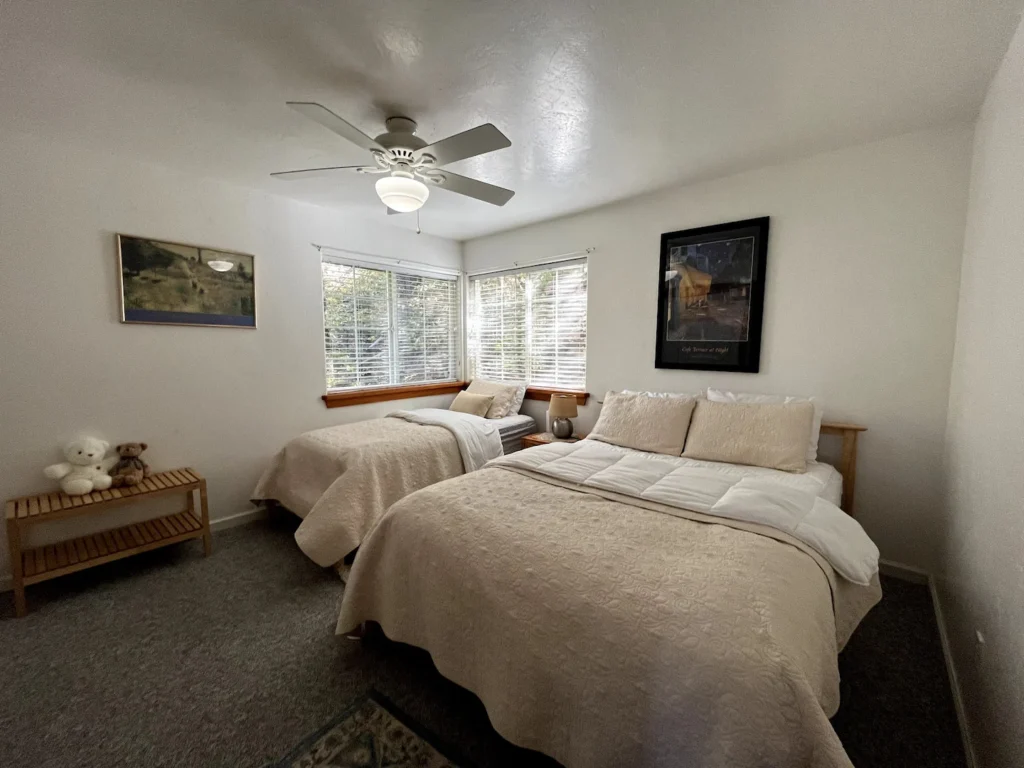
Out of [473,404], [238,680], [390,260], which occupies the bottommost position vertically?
[238,680]

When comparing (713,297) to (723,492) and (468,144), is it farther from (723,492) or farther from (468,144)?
(468,144)

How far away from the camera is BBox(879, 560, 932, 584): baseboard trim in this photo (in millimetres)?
2211

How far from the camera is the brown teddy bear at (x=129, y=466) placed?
7.81 ft

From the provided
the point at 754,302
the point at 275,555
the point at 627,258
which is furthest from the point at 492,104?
the point at 275,555

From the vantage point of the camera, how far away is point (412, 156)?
191 cm

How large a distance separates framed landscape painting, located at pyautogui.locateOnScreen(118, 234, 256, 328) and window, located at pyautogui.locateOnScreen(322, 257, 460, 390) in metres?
0.66

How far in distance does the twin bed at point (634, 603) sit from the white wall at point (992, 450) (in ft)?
1.04

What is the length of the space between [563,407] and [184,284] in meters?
2.84

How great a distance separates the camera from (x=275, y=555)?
256 cm

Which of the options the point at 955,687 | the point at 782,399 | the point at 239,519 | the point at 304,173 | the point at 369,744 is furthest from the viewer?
the point at 239,519

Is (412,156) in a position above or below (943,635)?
above

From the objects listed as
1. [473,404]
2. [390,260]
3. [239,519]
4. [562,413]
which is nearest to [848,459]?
[562,413]

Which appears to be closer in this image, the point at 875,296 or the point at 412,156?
the point at 412,156

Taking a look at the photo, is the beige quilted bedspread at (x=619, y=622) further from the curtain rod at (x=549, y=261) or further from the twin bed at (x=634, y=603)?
the curtain rod at (x=549, y=261)
